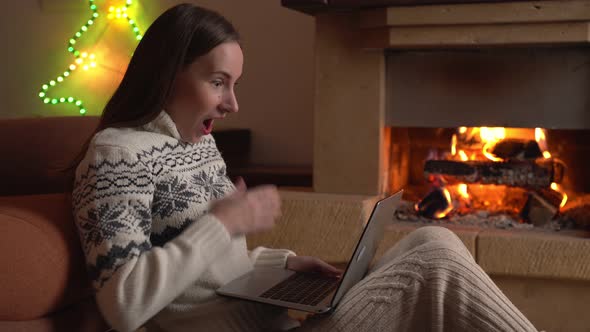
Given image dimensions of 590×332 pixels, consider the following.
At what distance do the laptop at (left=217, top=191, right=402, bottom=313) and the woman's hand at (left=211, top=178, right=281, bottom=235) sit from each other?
4.2 inches

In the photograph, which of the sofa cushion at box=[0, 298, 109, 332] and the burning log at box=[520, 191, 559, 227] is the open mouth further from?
the burning log at box=[520, 191, 559, 227]

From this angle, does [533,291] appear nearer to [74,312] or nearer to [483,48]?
[483,48]

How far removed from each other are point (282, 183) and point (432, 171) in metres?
0.48

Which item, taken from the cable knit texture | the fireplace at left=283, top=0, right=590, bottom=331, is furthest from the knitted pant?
the fireplace at left=283, top=0, right=590, bottom=331

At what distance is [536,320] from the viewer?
223 centimetres

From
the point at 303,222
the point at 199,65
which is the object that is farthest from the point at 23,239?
the point at 303,222

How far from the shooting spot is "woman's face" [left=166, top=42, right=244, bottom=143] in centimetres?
127

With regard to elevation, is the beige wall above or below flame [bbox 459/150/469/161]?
above

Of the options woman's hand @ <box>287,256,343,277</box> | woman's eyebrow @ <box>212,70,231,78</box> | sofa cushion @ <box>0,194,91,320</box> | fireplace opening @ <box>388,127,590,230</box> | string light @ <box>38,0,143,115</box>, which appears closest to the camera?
sofa cushion @ <box>0,194,91,320</box>

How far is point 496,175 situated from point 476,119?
204 mm

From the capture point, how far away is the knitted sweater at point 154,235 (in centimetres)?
110

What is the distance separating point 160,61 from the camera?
125 cm

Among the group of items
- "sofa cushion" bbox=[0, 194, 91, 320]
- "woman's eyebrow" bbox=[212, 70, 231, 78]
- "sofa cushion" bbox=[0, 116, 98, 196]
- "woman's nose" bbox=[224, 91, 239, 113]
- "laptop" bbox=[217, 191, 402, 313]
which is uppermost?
"woman's eyebrow" bbox=[212, 70, 231, 78]

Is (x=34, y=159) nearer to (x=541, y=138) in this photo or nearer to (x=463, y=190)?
(x=463, y=190)
